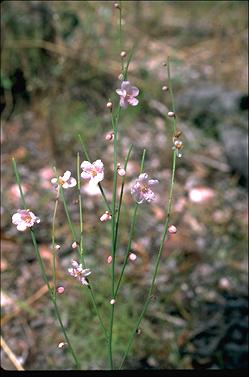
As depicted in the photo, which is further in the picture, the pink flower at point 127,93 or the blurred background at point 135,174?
the blurred background at point 135,174

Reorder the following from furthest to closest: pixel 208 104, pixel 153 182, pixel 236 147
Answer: pixel 208 104, pixel 236 147, pixel 153 182

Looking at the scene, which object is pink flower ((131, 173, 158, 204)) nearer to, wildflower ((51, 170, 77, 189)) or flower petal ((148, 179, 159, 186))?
flower petal ((148, 179, 159, 186))

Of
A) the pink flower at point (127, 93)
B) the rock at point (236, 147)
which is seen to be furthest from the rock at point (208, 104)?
the pink flower at point (127, 93)

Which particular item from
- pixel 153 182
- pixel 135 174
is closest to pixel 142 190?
pixel 153 182

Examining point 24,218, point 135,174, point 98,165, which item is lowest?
point 135,174

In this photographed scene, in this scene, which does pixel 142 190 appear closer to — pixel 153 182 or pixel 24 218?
pixel 153 182

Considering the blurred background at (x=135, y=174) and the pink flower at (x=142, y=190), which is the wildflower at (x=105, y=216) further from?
the blurred background at (x=135, y=174)

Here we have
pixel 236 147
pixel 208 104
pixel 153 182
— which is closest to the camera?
pixel 153 182

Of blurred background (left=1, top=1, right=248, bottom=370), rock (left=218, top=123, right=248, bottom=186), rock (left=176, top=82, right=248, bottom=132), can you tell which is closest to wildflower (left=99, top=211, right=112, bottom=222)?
blurred background (left=1, top=1, right=248, bottom=370)
